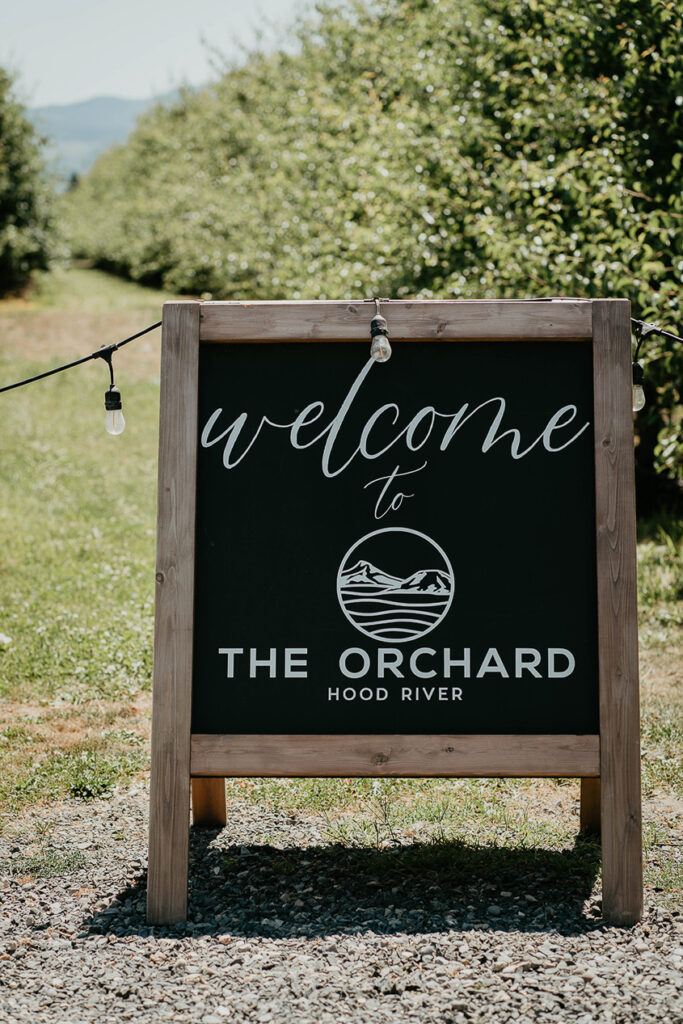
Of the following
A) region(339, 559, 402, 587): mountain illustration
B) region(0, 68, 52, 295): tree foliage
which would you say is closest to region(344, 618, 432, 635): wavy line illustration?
region(339, 559, 402, 587): mountain illustration

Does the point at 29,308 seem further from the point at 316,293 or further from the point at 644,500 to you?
the point at 644,500

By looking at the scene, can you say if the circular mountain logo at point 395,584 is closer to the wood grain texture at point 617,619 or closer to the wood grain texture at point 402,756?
the wood grain texture at point 402,756

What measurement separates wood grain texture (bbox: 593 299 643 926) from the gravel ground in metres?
0.19

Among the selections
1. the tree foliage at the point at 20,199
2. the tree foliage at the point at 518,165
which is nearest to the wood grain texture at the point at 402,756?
the tree foliage at the point at 518,165

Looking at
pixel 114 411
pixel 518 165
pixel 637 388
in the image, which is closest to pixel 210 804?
pixel 114 411

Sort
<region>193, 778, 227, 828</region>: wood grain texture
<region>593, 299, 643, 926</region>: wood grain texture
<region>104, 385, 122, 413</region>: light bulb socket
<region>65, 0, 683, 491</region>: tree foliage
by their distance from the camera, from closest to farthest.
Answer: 1. <region>593, 299, 643, 926</region>: wood grain texture
2. <region>104, 385, 122, 413</region>: light bulb socket
3. <region>193, 778, 227, 828</region>: wood grain texture
4. <region>65, 0, 683, 491</region>: tree foliage

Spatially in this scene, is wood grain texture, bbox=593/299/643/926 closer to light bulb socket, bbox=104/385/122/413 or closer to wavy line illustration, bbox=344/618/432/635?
wavy line illustration, bbox=344/618/432/635

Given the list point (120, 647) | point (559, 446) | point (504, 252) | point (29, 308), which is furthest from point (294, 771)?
point (29, 308)

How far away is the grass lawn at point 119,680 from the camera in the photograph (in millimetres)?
3764

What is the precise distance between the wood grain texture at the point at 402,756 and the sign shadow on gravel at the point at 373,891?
44 cm

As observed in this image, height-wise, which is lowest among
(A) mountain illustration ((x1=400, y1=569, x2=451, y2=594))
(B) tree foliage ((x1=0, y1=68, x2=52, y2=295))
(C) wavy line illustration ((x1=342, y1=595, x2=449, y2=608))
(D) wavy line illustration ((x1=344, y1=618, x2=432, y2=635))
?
(D) wavy line illustration ((x1=344, y1=618, x2=432, y2=635))

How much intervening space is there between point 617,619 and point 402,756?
80cm

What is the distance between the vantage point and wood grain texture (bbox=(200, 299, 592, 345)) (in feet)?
10.2

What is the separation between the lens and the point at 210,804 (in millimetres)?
3727
